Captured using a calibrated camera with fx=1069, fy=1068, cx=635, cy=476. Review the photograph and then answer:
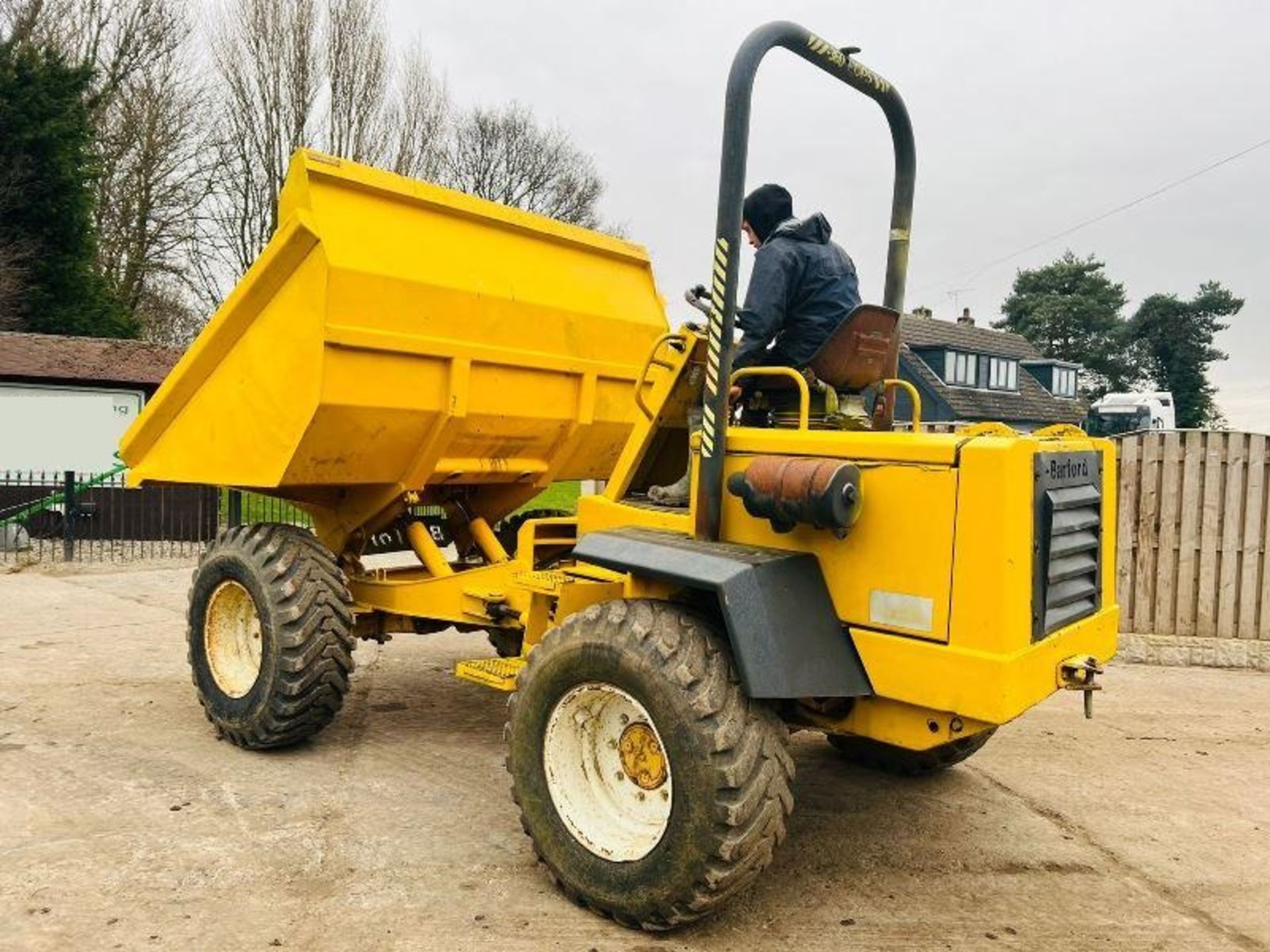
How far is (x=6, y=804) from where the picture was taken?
A: 4.38 meters

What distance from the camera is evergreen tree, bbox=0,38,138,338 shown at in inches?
1024

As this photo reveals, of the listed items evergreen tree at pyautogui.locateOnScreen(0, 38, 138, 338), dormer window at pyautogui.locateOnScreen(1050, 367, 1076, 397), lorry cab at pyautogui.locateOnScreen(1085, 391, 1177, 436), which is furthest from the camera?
dormer window at pyautogui.locateOnScreen(1050, 367, 1076, 397)

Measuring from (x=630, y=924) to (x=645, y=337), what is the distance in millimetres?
3462

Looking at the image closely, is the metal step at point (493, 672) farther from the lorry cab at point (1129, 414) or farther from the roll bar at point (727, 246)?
the lorry cab at point (1129, 414)

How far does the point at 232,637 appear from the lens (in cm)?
547

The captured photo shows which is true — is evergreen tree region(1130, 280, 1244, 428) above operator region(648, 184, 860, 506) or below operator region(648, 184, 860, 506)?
above

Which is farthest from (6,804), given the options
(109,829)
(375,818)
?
(375,818)

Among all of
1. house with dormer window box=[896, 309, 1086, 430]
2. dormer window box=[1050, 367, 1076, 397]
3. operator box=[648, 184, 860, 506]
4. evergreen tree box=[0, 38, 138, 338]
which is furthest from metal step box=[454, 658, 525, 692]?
dormer window box=[1050, 367, 1076, 397]

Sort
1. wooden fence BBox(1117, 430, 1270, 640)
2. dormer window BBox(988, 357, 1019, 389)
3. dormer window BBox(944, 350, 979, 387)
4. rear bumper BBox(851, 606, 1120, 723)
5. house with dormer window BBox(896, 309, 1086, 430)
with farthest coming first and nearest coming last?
dormer window BBox(988, 357, 1019, 389)
dormer window BBox(944, 350, 979, 387)
house with dormer window BBox(896, 309, 1086, 430)
wooden fence BBox(1117, 430, 1270, 640)
rear bumper BBox(851, 606, 1120, 723)

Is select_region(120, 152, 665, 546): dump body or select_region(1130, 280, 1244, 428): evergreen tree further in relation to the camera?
select_region(1130, 280, 1244, 428): evergreen tree

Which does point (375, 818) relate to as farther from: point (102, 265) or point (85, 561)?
point (102, 265)

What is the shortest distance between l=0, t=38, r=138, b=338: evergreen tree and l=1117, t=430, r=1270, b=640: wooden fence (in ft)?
85.1

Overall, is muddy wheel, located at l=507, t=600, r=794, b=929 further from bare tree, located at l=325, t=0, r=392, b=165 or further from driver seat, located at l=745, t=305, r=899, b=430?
bare tree, located at l=325, t=0, r=392, b=165

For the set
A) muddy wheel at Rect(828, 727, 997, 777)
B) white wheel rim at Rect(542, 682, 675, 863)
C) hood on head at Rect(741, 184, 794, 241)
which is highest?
hood on head at Rect(741, 184, 794, 241)
